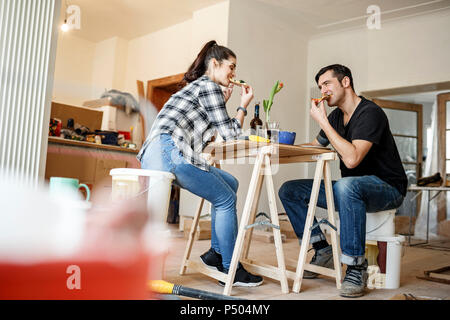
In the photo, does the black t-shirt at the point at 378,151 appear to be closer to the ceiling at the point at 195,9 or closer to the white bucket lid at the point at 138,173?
the white bucket lid at the point at 138,173

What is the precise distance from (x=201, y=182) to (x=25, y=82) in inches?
34.7

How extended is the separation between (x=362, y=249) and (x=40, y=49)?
1.70 meters

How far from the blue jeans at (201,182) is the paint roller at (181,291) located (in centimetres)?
37

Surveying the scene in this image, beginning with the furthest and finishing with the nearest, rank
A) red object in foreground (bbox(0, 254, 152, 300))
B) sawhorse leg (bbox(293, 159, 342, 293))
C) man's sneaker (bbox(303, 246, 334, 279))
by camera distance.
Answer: man's sneaker (bbox(303, 246, 334, 279)), sawhorse leg (bbox(293, 159, 342, 293)), red object in foreground (bbox(0, 254, 152, 300))

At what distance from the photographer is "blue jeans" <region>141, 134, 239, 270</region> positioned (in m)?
1.64

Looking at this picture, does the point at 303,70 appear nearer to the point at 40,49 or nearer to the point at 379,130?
the point at 379,130

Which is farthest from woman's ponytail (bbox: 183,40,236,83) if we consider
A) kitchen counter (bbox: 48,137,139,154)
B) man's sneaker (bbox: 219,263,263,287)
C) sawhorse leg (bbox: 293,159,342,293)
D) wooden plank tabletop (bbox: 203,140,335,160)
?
kitchen counter (bbox: 48,137,139,154)

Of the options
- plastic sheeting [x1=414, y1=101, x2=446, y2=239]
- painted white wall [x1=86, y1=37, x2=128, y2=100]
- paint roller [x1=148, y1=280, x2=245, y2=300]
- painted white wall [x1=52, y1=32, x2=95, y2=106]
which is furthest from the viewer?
painted white wall [x1=86, y1=37, x2=128, y2=100]

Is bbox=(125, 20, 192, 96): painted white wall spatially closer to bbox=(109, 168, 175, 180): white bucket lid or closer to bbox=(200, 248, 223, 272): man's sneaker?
bbox=(200, 248, 223, 272): man's sneaker

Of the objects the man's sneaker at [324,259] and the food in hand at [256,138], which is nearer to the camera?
the food in hand at [256,138]

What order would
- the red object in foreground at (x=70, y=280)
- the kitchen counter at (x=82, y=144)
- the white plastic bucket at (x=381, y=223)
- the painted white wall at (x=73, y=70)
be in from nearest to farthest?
the red object in foreground at (x=70, y=280) < the white plastic bucket at (x=381, y=223) < the kitchen counter at (x=82, y=144) < the painted white wall at (x=73, y=70)

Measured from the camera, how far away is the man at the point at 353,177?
5.90 feet

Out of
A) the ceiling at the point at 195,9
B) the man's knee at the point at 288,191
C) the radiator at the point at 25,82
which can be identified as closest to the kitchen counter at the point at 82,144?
the radiator at the point at 25,82
